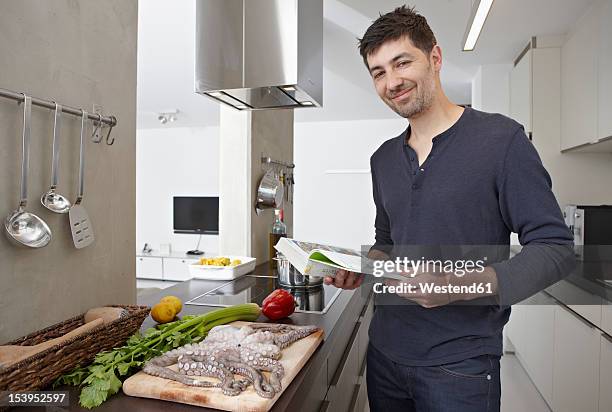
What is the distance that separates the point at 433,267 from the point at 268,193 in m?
1.75

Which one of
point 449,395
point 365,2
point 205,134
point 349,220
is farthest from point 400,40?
point 205,134

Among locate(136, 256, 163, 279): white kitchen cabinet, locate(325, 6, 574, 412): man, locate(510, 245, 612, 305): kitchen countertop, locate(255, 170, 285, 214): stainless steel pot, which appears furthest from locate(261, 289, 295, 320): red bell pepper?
locate(136, 256, 163, 279): white kitchen cabinet

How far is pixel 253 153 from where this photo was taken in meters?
2.54

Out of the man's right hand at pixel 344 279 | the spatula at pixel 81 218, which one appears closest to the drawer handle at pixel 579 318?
the man's right hand at pixel 344 279

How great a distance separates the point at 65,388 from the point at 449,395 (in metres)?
0.81

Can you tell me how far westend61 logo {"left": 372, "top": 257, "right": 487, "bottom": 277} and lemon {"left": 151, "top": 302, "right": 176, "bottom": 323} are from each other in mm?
724

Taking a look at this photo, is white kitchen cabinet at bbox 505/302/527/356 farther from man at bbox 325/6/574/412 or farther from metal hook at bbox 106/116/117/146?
metal hook at bbox 106/116/117/146

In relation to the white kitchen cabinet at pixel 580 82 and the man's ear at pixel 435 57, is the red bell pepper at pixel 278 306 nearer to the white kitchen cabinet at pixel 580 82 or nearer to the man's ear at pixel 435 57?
the man's ear at pixel 435 57

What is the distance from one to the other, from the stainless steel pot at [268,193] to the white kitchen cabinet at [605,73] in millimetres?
1802

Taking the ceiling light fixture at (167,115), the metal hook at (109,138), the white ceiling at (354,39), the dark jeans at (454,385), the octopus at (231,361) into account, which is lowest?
the dark jeans at (454,385)

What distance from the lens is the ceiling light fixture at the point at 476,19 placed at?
2.02 metres

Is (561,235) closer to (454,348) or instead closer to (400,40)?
(454,348)

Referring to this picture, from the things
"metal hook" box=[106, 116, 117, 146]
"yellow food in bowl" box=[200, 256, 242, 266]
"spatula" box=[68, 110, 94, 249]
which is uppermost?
"metal hook" box=[106, 116, 117, 146]

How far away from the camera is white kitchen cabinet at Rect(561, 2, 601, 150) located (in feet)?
8.45
